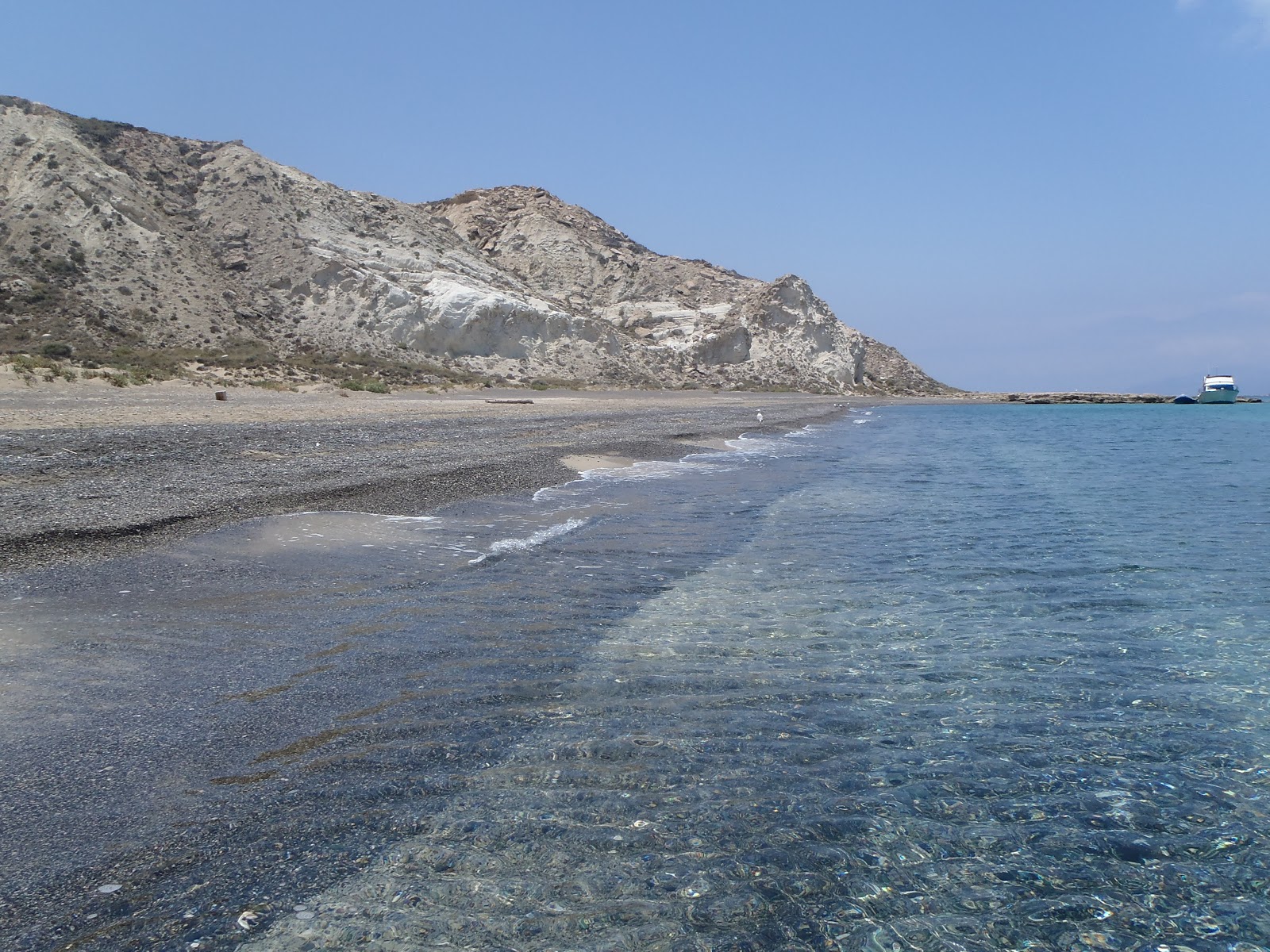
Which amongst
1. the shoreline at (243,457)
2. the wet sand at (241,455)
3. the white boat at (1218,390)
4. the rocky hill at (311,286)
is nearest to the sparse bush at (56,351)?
the rocky hill at (311,286)

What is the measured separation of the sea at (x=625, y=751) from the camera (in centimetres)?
308

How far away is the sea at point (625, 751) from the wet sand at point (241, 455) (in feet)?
4.59

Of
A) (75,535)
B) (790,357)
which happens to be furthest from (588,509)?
(790,357)

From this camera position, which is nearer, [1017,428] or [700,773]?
[700,773]

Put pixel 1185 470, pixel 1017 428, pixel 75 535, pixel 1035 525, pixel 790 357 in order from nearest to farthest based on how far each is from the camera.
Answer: pixel 75 535, pixel 1035 525, pixel 1185 470, pixel 1017 428, pixel 790 357

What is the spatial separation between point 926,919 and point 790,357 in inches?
2961

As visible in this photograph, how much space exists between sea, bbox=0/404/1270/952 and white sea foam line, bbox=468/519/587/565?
0.13 meters

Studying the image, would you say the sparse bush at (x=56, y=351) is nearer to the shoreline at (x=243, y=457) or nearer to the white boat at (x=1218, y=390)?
the shoreline at (x=243, y=457)

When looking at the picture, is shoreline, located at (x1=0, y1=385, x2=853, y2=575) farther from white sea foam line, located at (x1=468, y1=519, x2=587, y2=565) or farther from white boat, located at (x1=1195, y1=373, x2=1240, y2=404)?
white boat, located at (x1=1195, y1=373, x2=1240, y2=404)

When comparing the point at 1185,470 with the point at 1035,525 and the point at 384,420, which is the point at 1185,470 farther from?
the point at 384,420

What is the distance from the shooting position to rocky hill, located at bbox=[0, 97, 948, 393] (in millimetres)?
39812

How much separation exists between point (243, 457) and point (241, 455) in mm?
214

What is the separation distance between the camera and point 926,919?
313 cm

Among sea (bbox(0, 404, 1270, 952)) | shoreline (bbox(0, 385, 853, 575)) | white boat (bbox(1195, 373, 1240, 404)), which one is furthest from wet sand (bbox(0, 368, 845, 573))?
white boat (bbox(1195, 373, 1240, 404))
